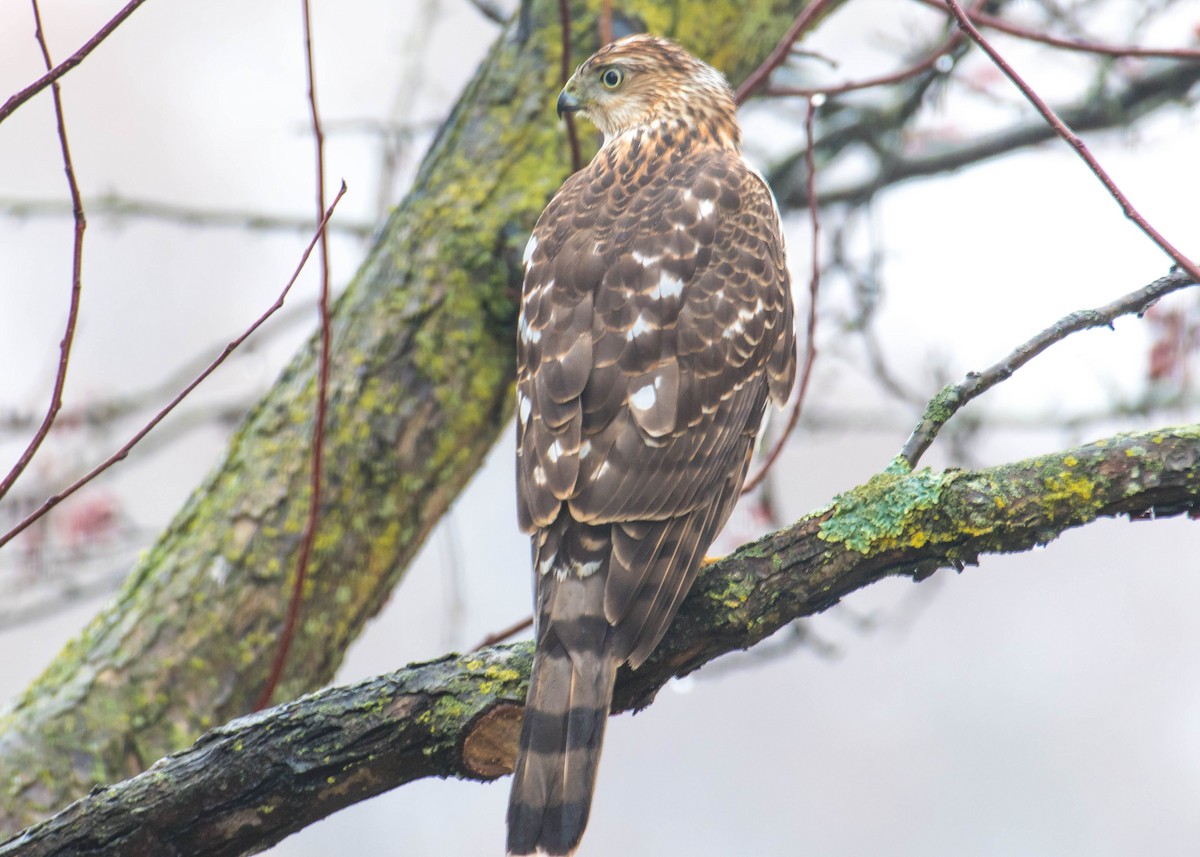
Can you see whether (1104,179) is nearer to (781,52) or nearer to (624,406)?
(624,406)

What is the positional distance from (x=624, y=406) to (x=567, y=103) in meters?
1.11

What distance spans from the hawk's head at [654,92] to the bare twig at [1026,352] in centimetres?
138

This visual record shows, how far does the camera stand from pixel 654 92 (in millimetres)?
3516

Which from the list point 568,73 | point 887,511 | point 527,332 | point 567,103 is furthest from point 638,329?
point 568,73

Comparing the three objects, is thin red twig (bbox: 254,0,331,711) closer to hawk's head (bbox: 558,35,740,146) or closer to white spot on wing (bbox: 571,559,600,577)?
white spot on wing (bbox: 571,559,600,577)

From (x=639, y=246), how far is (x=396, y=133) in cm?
184

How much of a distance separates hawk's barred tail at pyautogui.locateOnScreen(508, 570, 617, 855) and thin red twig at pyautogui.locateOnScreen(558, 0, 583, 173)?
158 cm

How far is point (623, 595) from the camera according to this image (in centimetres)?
231

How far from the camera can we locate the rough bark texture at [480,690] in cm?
209

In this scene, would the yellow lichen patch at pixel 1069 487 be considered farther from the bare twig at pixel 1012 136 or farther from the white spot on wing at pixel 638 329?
the bare twig at pixel 1012 136

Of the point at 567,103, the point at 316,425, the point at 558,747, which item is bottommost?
the point at 558,747

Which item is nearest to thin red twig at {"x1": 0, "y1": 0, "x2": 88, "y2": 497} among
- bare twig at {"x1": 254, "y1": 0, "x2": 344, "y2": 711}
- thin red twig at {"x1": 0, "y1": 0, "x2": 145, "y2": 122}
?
thin red twig at {"x1": 0, "y1": 0, "x2": 145, "y2": 122}

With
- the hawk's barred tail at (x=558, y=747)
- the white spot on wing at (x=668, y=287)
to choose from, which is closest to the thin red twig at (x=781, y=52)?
the white spot on wing at (x=668, y=287)

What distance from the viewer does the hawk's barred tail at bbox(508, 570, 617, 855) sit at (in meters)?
2.14
